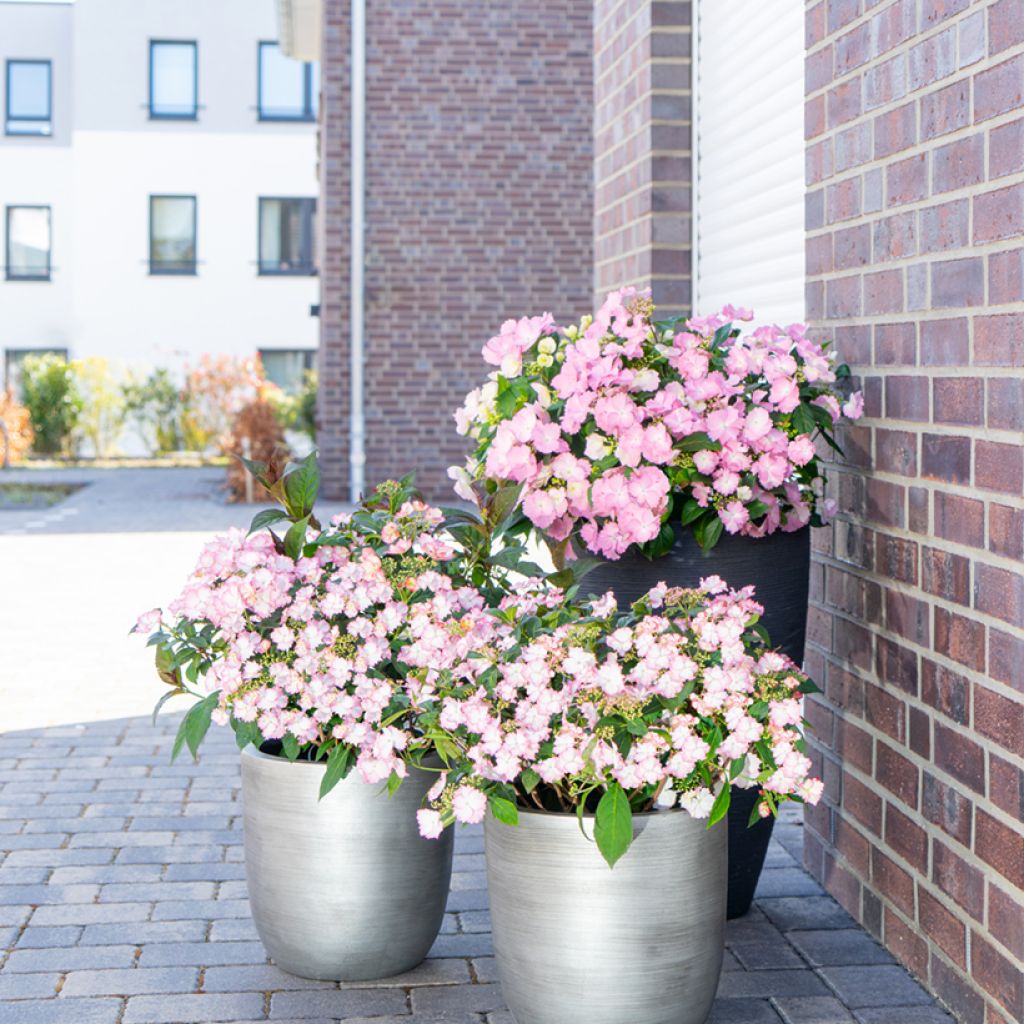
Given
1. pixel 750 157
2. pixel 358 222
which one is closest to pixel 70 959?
pixel 750 157

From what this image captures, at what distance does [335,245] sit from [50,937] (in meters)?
10.9

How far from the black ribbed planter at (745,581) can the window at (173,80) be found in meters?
23.7

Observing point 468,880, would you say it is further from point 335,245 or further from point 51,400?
point 51,400

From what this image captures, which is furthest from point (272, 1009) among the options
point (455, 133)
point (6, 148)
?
point (6, 148)

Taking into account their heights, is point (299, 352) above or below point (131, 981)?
above

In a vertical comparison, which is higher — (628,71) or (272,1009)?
(628,71)

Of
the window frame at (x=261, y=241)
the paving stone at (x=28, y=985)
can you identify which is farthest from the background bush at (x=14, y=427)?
the paving stone at (x=28, y=985)

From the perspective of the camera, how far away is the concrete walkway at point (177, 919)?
3.08 metres

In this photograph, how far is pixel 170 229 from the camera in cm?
2539

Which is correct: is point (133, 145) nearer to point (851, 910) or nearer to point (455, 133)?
point (455, 133)

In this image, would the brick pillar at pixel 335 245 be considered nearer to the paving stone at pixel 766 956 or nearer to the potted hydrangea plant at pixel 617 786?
the paving stone at pixel 766 956

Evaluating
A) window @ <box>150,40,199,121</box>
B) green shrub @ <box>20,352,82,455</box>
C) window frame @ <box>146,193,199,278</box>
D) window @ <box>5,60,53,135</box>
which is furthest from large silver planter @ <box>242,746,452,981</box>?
window @ <box>5,60,53,135</box>

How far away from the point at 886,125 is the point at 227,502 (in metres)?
12.1

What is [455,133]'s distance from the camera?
13836 millimetres
